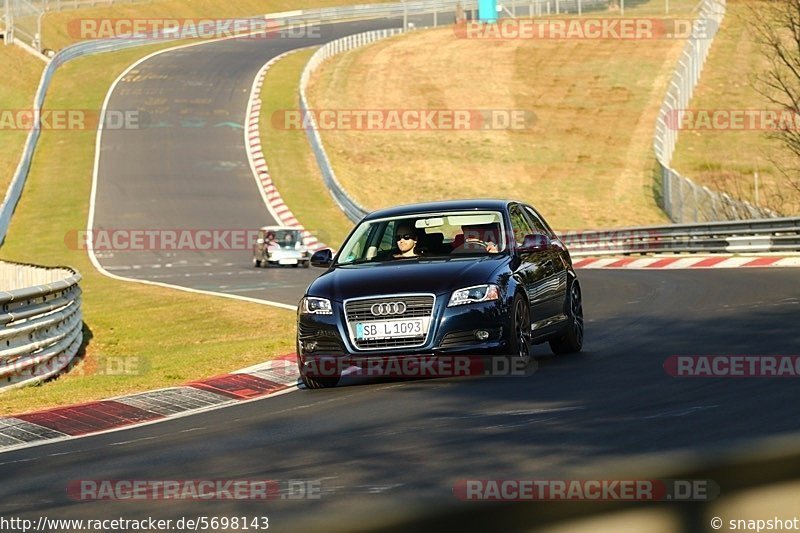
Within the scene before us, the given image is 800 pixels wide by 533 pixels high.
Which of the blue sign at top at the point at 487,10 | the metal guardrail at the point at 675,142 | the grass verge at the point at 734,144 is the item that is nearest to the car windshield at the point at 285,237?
the metal guardrail at the point at 675,142

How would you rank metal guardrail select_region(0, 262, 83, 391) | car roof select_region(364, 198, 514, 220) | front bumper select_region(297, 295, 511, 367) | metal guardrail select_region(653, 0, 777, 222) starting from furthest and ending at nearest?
1. metal guardrail select_region(653, 0, 777, 222)
2. metal guardrail select_region(0, 262, 83, 391)
3. car roof select_region(364, 198, 514, 220)
4. front bumper select_region(297, 295, 511, 367)

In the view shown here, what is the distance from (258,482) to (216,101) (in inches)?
2289

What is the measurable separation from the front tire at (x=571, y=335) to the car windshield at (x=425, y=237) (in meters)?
1.24

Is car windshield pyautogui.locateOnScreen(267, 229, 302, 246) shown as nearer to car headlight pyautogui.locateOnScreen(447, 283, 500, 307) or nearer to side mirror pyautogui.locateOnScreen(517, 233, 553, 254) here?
side mirror pyautogui.locateOnScreen(517, 233, 553, 254)

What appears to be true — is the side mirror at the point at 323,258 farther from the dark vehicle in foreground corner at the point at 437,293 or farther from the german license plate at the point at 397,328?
the german license plate at the point at 397,328

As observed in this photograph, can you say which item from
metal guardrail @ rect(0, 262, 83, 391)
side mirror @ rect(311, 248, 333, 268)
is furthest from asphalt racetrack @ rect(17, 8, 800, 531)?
metal guardrail @ rect(0, 262, 83, 391)

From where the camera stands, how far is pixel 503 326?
11641 millimetres

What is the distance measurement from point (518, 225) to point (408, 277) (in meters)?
1.97

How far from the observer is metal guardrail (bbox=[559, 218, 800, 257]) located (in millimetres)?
28000

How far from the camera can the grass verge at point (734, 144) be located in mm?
46156

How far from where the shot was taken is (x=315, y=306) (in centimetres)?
1191

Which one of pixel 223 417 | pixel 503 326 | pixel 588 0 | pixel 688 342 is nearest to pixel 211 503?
pixel 223 417

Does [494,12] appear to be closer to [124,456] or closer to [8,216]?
[8,216]

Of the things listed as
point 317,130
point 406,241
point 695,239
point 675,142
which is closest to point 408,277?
point 406,241
